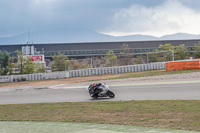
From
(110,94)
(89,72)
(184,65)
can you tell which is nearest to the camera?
(110,94)

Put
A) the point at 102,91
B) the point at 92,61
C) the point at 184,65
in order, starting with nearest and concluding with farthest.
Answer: the point at 102,91 → the point at 184,65 → the point at 92,61

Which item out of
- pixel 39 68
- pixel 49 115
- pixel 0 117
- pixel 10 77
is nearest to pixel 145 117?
pixel 49 115

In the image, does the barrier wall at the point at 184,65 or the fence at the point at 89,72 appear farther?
the fence at the point at 89,72

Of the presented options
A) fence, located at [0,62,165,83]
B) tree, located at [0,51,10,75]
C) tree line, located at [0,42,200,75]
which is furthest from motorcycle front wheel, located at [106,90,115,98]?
tree, located at [0,51,10,75]

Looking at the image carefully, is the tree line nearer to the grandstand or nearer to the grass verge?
the grass verge

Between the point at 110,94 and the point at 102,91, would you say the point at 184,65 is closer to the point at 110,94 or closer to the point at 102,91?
the point at 110,94

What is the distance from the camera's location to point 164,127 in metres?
9.24

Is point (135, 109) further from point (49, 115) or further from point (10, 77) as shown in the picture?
point (10, 77)

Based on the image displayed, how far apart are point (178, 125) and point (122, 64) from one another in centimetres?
3556

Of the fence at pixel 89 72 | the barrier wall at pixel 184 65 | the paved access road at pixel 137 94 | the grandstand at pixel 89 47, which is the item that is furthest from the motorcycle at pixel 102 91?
the grandstand at pixel 89 47

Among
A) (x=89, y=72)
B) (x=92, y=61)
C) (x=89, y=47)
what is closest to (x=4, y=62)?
(x=92, y=61)

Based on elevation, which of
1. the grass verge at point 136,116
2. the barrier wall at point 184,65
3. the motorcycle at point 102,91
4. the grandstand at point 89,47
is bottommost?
the grass verge at point 136,116

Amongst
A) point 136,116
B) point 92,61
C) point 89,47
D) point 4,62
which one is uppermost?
point 89,47

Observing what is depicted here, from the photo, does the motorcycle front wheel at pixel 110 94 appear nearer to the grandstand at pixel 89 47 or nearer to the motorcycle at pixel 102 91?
the motorcycle at pixel 102 91
